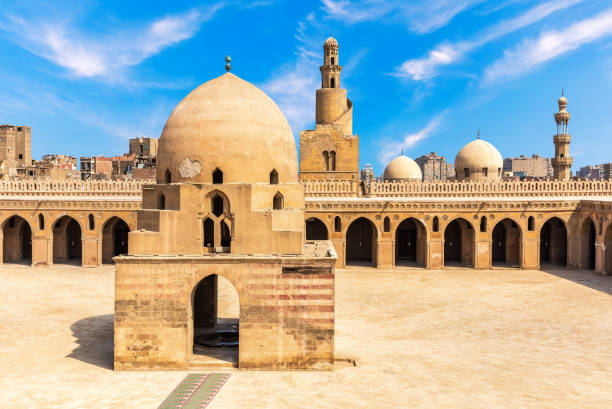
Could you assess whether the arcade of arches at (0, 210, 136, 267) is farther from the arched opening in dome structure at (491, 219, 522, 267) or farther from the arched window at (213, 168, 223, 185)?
the arched opening in dome structure at (491, 219, 522, 267)

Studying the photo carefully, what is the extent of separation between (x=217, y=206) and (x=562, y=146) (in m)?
28.2

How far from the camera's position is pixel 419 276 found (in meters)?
23.1

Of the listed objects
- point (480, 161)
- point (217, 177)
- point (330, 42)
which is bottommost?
point (217, 177)

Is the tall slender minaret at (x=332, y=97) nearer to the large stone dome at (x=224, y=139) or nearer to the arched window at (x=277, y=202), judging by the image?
the large stone dome at (x=224, y=139)

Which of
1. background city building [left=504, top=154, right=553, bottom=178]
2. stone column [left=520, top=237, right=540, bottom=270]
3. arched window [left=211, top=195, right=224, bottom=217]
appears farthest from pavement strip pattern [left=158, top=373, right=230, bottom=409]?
background city building [left=504, top=154, right=553, bottom=178]

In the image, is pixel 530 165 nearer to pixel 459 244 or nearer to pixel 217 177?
pixel 459 244

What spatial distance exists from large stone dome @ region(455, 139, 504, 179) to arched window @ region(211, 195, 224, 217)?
81.0ft

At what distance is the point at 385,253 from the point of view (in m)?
25.0

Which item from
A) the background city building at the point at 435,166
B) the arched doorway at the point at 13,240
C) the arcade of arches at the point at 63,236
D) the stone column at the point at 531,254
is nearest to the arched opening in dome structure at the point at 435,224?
the stone column at the point at 531,254

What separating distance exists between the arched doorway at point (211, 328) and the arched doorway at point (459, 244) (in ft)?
47.6

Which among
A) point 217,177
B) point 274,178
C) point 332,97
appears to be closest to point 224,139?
point 217,177

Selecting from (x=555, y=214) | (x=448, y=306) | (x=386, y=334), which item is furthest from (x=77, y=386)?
(x=555, y=214)

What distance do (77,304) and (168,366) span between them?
8.25 meters

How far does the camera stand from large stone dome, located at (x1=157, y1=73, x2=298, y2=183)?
11.8m
